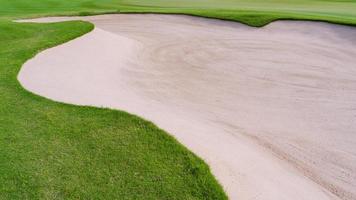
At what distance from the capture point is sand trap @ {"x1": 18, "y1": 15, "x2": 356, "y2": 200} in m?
6.66

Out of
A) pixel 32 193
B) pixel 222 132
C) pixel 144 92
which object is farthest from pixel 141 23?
pixel 32 193

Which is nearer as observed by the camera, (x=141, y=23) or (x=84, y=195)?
(x=84, y=195)

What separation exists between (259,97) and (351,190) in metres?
4.37

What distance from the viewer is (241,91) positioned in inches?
415

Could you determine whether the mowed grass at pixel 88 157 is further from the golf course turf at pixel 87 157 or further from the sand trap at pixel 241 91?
the sand trap at pixel 241 91

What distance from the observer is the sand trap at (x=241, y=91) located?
666 cm

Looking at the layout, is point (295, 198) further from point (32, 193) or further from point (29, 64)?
point (29, 64)

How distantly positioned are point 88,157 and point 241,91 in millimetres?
5637

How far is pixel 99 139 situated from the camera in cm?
707

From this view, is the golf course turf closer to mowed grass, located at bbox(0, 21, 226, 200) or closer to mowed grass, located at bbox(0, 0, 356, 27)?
mowed grass, located at bbox(0, 21, 226, 200)

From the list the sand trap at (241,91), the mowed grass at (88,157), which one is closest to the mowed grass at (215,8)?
the sand trap at (241,91)

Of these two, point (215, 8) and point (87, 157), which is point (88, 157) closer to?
point (87, 157)

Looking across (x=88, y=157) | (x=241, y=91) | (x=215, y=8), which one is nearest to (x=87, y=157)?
(x=88, y=157)

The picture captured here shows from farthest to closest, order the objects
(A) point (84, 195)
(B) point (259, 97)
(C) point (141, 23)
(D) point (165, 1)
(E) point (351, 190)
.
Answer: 1. (D) point (165, 1)
2. (C) point (141, 23)
3. (B) point (259, 97)
4. (E) point (351, 190)
5. (A) point (84, 195)
